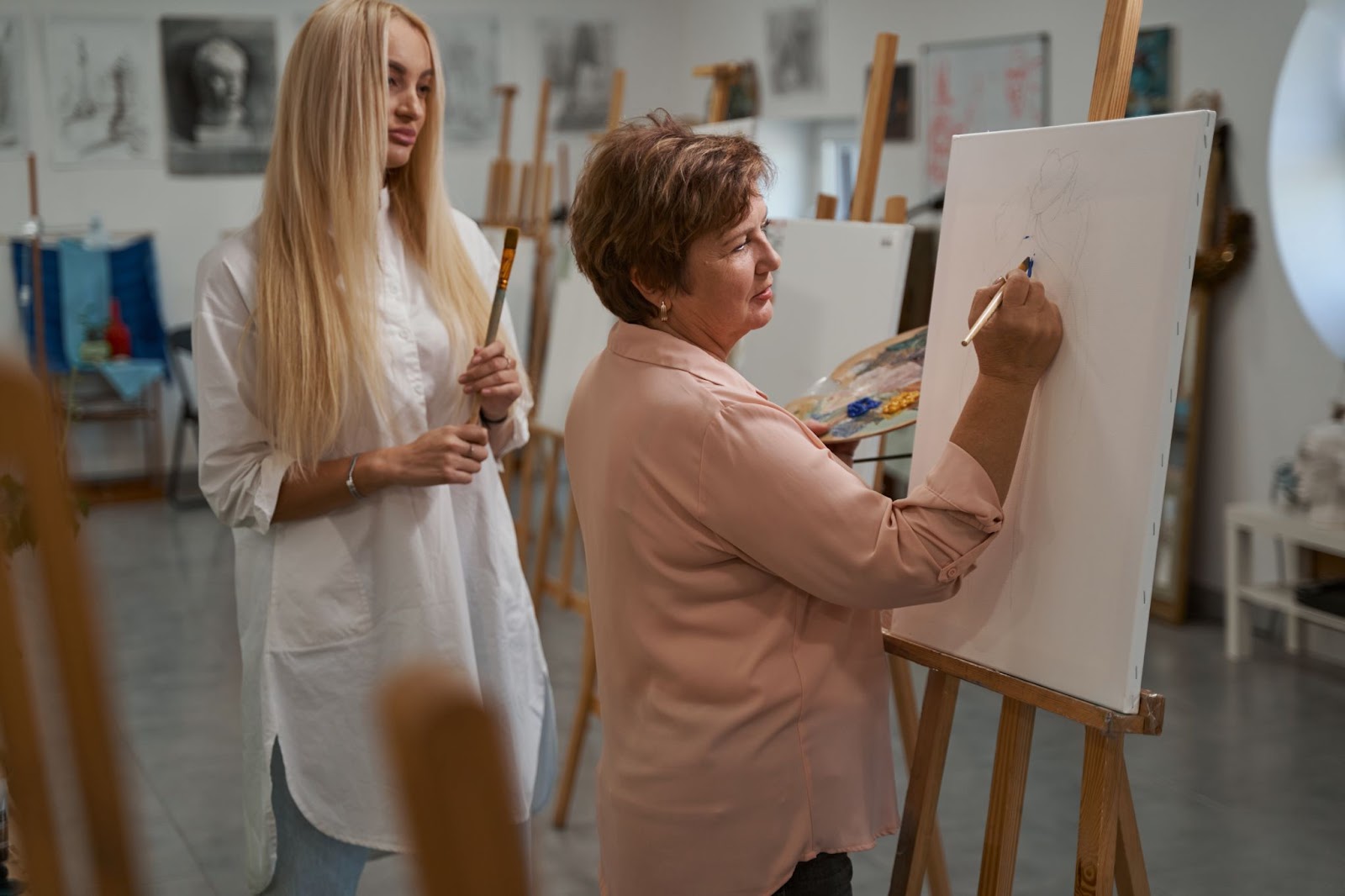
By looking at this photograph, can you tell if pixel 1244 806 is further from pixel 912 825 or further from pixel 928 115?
pixel 928 115

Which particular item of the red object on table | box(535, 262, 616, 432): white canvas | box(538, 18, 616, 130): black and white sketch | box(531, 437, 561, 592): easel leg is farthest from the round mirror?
the red object on table

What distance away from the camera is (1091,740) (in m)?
1.54

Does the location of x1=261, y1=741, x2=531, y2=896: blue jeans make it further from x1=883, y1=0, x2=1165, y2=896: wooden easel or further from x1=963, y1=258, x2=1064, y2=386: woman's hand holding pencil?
x1=963, y1=258, x2=1064, y2=386: woman's hand holding pencil

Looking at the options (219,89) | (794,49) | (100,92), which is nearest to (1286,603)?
(794,49)

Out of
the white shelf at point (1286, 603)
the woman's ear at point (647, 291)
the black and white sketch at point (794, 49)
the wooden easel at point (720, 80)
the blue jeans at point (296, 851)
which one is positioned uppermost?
the black and white sketch at point (794, 49)

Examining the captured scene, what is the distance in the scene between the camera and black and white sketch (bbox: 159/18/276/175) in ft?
24.5

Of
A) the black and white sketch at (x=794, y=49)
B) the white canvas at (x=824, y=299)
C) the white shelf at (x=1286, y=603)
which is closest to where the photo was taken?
the white canvas at (x=824, y=299)

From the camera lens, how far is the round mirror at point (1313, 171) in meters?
4.20

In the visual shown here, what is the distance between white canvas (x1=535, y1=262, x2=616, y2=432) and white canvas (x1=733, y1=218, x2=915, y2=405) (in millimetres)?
1023

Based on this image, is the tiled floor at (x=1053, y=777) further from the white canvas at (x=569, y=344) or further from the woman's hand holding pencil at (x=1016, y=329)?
the woman's hand holding pencil at (x=1016, y=329)

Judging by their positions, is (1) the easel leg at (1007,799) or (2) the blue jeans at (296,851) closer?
(1) the easel leg at (1007,799)

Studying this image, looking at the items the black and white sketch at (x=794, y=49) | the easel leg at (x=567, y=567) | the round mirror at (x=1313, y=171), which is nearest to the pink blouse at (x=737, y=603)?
the easel leg at (x=567, y=567)

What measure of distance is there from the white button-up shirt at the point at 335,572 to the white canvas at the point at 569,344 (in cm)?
173

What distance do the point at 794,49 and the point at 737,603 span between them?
6.02 m
